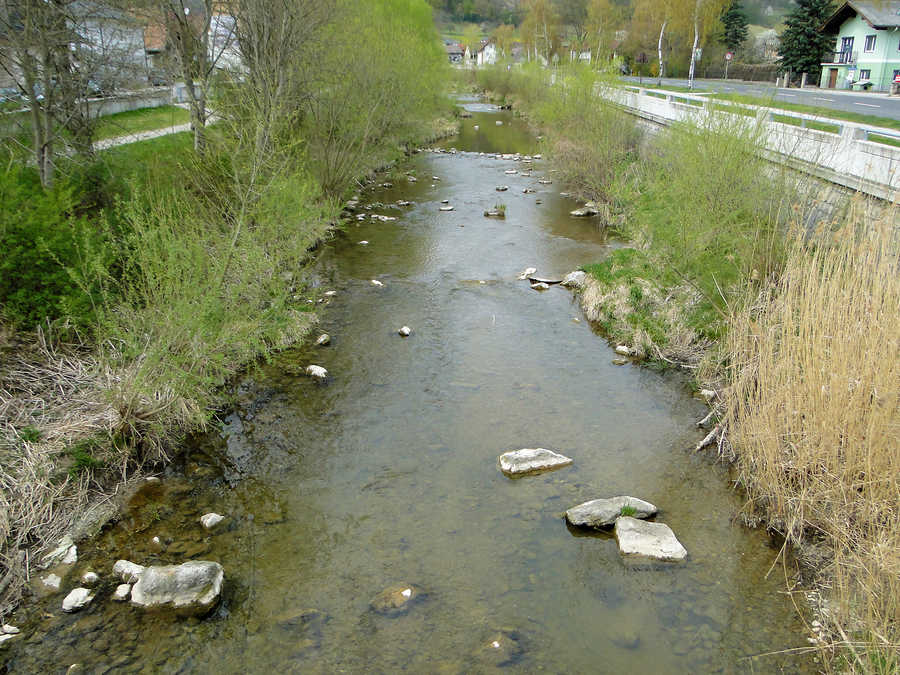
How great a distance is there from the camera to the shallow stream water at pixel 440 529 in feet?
14.7

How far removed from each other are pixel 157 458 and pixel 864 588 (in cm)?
586

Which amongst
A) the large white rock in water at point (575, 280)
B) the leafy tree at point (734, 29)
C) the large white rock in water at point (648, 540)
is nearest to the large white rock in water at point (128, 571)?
the large white rock in water at point (648, 540)

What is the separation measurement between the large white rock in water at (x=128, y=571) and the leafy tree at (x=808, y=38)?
5072cm

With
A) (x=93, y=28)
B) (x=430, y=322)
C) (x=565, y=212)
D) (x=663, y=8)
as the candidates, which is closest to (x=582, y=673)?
(x=430, y=322)

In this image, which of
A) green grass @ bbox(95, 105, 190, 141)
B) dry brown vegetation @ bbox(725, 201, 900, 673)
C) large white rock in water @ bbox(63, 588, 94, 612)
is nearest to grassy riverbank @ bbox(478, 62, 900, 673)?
dry brown vegetation @ bbox(725, 201, 900, 673)

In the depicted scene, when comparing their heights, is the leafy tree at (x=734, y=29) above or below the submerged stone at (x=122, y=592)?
above

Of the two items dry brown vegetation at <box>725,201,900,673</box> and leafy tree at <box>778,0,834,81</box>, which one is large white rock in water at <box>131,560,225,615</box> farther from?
leafy tree at <box>778,0,834,81</box>

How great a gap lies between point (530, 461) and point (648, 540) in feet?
4.74

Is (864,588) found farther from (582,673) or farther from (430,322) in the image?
(430,322)

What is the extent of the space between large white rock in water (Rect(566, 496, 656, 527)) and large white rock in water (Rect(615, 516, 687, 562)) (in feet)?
0.42

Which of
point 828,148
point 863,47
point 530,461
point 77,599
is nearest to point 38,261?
point 77,599

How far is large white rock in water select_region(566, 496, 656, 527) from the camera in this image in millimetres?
5719

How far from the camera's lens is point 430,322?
10.1 metres

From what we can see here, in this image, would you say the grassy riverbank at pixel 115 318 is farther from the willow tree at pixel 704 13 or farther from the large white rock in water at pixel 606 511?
the willow tree at pixel 704 13
